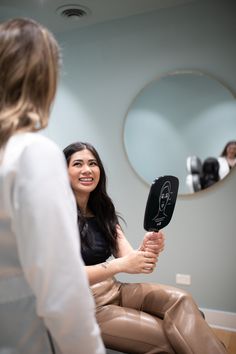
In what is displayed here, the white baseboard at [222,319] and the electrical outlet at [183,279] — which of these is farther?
the electrical outlet at [183,279]

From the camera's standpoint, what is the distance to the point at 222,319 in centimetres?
269

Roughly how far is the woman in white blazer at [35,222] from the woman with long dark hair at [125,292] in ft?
2.36

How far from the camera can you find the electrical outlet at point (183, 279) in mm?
2818

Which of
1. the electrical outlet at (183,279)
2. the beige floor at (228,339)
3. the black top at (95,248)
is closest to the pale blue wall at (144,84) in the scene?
the electrical outlet at (183,279)

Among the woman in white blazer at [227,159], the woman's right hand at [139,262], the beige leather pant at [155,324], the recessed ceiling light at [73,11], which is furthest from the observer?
the recessed ceiling light at [73,11]

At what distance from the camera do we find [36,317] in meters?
0.76

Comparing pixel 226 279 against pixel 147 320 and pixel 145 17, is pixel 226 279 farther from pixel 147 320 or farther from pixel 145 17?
pixel 145 17

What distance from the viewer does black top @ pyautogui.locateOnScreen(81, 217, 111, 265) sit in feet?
5.54

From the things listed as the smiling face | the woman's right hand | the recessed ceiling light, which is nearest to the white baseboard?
the woman's right hand

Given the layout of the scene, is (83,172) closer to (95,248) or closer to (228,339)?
(95,248)

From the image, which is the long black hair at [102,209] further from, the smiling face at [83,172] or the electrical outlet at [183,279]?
the electrical outlet at [183,279]

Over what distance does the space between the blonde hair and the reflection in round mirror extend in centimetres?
209

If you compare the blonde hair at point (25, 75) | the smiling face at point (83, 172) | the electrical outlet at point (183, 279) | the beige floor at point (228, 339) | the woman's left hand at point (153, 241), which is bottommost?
the beige floor at point (228, 339)

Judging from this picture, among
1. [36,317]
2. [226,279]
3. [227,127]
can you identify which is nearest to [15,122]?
[36,317]
